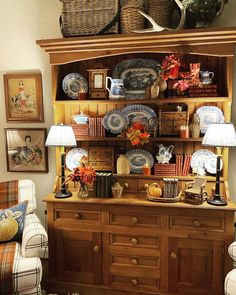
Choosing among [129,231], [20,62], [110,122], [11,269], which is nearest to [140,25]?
[110,122]

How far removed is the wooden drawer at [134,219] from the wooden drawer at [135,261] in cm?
26

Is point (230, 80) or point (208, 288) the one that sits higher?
point (230, 80)

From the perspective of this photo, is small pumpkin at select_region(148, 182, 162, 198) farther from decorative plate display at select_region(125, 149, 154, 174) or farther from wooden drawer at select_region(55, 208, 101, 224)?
wooden drawer at select_region(55, 208, 101, 224)

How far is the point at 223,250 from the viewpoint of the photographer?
2.12 meters

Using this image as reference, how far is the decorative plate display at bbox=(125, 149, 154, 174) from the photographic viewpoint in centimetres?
251

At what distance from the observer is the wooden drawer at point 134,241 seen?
7.32ft

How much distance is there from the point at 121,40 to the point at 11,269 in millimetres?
1801

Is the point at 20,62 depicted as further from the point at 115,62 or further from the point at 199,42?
the point at 199,42

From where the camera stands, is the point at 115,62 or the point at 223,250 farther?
→ the point at 115,62

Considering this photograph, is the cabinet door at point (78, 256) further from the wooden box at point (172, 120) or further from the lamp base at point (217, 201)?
the wooden box at point (172, 120)

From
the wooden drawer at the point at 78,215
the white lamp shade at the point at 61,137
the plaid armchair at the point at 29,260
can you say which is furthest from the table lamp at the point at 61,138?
the plaid armchair at the point at 29,260

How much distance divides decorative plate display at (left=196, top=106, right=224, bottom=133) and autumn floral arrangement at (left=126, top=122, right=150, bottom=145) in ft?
1.52

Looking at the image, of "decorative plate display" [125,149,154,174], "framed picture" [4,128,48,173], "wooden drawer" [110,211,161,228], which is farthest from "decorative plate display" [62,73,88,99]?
"wooden drawer" [110,211,161,228]

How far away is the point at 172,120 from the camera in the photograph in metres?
2.43
